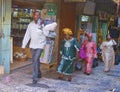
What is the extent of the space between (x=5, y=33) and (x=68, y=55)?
6.59 feet

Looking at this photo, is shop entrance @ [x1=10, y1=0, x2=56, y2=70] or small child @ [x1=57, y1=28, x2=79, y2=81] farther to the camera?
shop entrance @ [x1=10, y1=0, x2=56, y2=70]

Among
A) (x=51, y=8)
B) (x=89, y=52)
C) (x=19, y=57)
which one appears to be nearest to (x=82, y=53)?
(x=89, y=52)

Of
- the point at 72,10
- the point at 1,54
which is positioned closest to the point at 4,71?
the point at 1,54

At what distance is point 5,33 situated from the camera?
32.0 feet

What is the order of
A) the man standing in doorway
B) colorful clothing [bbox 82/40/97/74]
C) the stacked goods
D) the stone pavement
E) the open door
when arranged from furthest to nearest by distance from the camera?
the stacked goods, colorful clothing [bbox 82/40/97/74], the open door, the man standing in doorway, the stone pavement

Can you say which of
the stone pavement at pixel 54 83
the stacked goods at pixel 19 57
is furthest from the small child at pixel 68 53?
the stacked goods at pixel 19 57

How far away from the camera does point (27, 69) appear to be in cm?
1127

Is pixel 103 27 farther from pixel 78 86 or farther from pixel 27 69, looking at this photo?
pixel 78 86

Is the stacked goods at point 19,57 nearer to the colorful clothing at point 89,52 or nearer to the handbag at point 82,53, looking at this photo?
the handbag at point 82,53

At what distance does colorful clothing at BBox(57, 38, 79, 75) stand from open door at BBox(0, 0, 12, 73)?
5.44 feet

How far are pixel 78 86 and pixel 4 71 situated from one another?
232 cm

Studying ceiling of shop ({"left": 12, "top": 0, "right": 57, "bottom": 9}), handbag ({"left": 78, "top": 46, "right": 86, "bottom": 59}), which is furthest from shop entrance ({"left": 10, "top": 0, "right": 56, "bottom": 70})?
handbag ({"left": 78, "top": 46, "right": 86, "bottom": 59})

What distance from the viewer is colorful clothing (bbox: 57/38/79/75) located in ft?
32.3

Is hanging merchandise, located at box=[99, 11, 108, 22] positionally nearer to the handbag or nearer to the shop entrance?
the shop entrance
